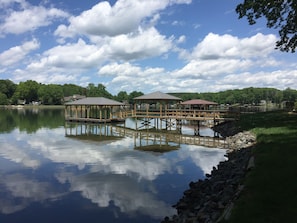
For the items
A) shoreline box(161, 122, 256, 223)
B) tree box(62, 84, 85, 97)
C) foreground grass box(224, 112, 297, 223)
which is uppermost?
tree box(62, 84, 85, 97)

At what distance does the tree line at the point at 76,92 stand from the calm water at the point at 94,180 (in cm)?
8986

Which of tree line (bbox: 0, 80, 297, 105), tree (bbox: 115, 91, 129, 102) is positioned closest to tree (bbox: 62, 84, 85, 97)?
tree line (bbox: 0, 80, 297, 105)

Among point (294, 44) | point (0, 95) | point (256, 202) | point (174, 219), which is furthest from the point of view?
point (0, 95)

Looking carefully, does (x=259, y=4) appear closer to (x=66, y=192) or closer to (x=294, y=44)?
(x=294, y=44)

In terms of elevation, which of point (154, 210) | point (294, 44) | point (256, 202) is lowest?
point (154, 210)

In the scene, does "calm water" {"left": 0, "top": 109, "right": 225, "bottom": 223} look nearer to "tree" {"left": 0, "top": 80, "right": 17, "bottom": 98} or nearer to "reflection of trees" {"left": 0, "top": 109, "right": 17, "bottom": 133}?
"reflection of trees" {"left": 0, "top": 109, "right": 17, "bottom": 133}

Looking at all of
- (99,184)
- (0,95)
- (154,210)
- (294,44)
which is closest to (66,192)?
(99,184)

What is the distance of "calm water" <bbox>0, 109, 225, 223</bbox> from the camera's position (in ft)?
29.4

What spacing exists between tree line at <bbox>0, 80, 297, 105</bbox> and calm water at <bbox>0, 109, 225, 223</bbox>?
8986 centimetres

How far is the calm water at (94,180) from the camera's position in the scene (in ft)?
29.4

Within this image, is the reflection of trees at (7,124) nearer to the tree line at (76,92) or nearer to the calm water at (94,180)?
the calm water at (94,180)

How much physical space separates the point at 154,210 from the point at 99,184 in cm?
334

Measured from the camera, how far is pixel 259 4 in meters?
17.7

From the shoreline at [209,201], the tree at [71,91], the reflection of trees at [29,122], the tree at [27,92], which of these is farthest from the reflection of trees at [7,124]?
the tree at [71,91]
